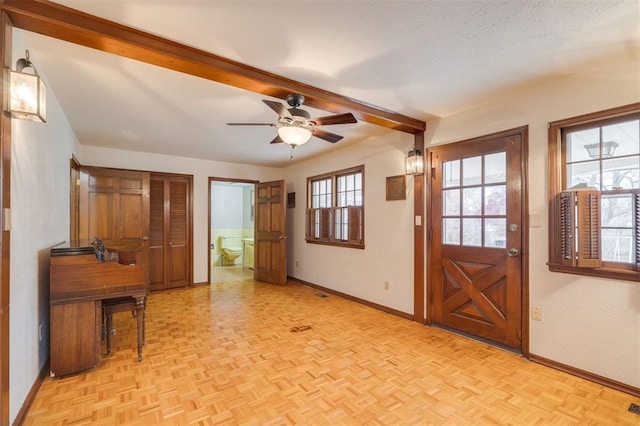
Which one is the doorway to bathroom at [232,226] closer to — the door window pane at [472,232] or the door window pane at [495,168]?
the door window pane at [472,232]

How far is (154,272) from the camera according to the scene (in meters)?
5.16

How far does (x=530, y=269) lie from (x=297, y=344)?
7.38 ft

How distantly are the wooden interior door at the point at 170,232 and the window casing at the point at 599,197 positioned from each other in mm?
5254

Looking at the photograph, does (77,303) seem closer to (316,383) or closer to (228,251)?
(316,383)

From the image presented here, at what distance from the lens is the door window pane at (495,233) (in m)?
2.93

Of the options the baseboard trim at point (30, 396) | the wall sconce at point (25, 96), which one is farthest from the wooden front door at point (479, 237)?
the baseboard trim at point (30, 396)

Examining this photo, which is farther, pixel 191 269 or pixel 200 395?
pixel 191 269

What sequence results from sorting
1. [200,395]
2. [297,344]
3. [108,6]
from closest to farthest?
1. [108,6]
2. [200,395]
3. [297,344]

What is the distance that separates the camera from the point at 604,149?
2361 mm

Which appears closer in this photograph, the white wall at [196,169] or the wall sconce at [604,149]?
the wall sconce at [604,149]

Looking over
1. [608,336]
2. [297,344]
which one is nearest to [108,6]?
[297,344]

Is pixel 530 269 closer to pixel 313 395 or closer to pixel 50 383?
pixel 313 395

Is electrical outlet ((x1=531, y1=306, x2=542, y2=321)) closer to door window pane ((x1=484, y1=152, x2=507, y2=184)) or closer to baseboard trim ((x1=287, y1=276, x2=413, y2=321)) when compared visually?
door window pane ((x1=484, y1=152, x2=507, y2=184))

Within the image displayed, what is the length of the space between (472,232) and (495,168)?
681 mm
